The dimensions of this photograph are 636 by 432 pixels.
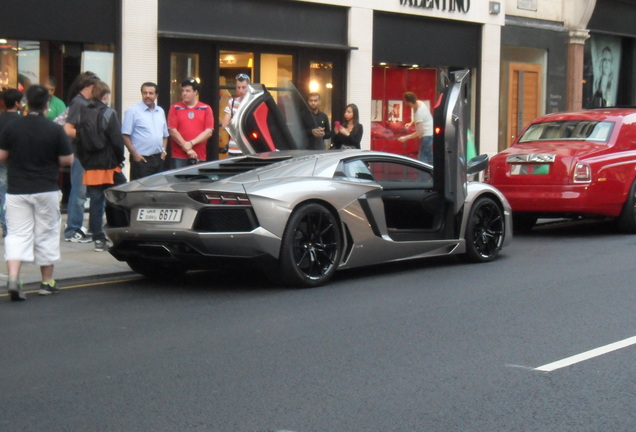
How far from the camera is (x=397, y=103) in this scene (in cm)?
2047

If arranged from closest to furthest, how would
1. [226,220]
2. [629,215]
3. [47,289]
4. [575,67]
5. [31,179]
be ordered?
[31,179] → [226,220] → [47,289] → [629,215] → [575,67]

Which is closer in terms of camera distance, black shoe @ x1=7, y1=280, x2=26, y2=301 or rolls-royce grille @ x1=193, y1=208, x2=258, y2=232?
black shoe @ x1=7, y1=280, x2=26, y2=301

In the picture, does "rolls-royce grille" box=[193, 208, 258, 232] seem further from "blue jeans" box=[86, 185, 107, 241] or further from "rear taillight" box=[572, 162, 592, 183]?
"rear taillight" box=[572, 162, 592, 183]

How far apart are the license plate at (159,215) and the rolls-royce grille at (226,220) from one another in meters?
0.20

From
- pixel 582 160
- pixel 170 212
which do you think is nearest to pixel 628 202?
pixel 582 160

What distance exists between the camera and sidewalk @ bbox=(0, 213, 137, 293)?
9656mm

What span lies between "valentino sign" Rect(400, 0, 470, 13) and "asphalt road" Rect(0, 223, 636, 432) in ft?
35.8

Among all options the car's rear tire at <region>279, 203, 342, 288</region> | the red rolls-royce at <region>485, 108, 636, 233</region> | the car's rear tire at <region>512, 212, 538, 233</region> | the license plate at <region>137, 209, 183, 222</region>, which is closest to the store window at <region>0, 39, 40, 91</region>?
the license plate at <region>137, 209, 183, 222</region>

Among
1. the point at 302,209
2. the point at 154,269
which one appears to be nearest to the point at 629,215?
the point at 302,209

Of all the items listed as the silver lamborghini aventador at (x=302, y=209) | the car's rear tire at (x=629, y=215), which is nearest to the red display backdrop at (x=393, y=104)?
the car's rear tire at (x=629, y=215)

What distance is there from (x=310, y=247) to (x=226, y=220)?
82 centimetres

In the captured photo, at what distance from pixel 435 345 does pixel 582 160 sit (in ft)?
23.6

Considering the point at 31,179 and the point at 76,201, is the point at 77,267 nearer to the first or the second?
the point at 31,179

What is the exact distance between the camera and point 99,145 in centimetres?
1133
